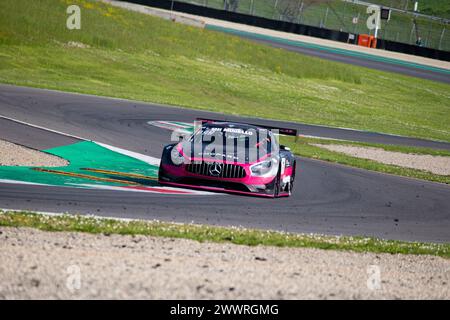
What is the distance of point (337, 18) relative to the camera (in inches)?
2473

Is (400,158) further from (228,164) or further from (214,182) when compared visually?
(214,182)

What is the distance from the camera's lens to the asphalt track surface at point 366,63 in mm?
50906

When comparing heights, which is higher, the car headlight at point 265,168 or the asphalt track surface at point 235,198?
the car headlight at point 265,168

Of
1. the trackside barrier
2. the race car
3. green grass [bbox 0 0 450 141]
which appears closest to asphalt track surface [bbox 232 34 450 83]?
green grass [bbox 0 0 450 141]

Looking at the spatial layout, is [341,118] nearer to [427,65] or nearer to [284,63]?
[284,63]

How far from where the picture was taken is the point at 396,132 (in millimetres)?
33094

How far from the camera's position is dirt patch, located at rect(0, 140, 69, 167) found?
15.1 m

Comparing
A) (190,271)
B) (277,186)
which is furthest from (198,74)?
(190,271)

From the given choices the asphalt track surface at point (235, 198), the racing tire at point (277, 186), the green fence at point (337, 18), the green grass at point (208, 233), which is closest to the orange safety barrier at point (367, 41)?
the green fence at point (337, 18)

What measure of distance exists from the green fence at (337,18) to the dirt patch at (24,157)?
45.4 metres

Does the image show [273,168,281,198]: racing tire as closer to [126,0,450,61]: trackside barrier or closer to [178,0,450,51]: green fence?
[126,0,450,61]: trackside barrier

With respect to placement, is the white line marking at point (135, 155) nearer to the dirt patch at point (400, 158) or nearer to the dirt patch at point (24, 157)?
the dirt patch at point (24, 157)
